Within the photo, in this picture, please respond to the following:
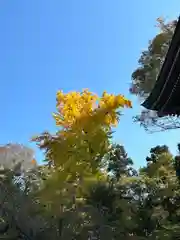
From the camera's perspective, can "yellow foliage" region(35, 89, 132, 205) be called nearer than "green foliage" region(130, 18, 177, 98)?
Yes

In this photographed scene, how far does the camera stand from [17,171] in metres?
9.02

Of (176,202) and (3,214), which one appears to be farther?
(176,202)

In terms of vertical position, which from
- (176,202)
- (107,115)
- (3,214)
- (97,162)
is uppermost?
(107,115)

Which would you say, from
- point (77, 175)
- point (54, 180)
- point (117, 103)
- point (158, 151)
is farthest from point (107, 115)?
point (158, 151)

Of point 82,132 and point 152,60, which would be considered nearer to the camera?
point 82,132

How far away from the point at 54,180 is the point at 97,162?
177cm

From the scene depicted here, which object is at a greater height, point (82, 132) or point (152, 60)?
point (152, 60)

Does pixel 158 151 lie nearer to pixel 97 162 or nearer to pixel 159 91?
pixel 97 162

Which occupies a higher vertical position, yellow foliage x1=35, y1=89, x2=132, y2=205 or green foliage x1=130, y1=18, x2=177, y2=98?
green foliage x1=130, y1=18, x2=177, y2=98

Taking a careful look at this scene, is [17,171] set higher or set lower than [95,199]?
higher

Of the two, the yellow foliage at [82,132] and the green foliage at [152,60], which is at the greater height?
the green foliage at [152,60]

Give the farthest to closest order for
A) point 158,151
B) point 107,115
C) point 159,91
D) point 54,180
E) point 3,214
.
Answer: point 158,151 → point 107,115 → point 54,180 → point 3,214 → point 159,91

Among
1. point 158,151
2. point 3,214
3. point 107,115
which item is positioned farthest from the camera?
point 158,151

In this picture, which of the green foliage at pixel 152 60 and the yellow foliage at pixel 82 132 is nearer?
the yellow foliage at pixel 82 132
